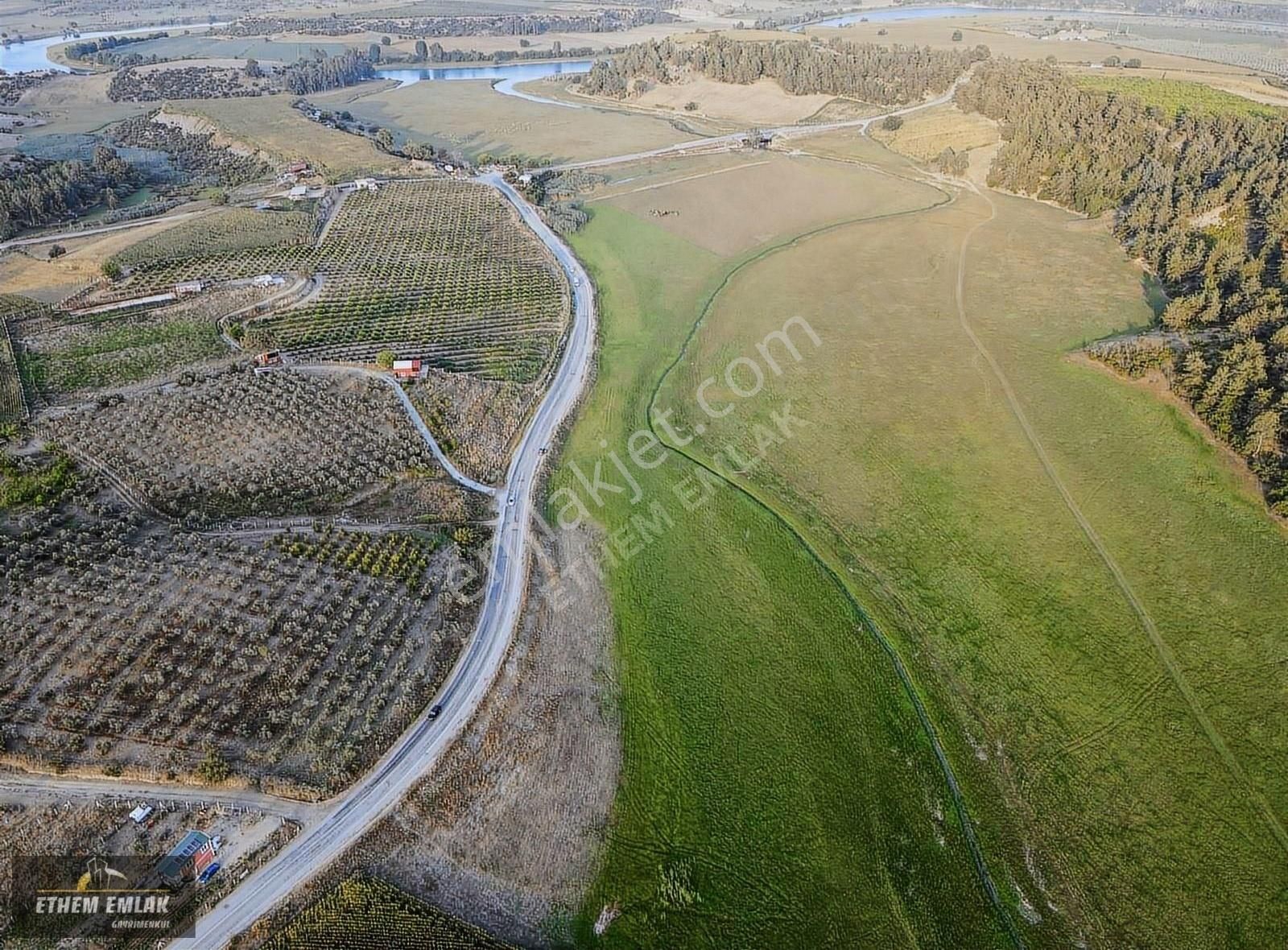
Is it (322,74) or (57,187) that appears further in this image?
(322,74)

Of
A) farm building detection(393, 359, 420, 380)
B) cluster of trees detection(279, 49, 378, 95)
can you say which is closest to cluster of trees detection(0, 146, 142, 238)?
farm building detection(393, 359, 420, 380)

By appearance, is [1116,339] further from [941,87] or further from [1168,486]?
[941,87]

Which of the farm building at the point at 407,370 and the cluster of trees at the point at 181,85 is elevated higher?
the cluster of trees at the point at 181,85

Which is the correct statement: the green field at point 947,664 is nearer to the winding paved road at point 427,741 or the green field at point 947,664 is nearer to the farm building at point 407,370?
the winding paved road at point 427,741

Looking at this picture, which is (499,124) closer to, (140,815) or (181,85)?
(181,85)

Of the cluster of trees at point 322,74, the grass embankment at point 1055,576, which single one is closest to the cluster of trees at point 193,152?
the cluster of trees at point 322,74

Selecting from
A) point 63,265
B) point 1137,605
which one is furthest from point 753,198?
point 63,265
